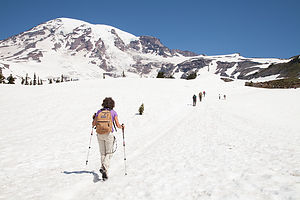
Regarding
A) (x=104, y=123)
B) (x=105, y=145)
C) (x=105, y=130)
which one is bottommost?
(x=105, y=145)

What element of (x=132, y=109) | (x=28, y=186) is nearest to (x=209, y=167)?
(x=28, y=186)

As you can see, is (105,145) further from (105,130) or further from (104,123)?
(104,123)

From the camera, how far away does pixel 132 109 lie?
89.4 feet

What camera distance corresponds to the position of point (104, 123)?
6438 millimetres

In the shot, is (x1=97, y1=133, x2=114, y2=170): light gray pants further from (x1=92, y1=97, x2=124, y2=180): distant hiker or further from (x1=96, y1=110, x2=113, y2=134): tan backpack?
(x1=96, y1=110, x2=113, y2=134): tan backpack

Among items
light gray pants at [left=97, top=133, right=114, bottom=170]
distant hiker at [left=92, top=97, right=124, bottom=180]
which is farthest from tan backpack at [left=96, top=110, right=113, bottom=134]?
light gray pants at [left=97, top=133, right=114, bottom=170]

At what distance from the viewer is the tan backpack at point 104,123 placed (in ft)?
21.1

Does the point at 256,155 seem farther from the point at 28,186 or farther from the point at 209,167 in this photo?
the point at 28,186

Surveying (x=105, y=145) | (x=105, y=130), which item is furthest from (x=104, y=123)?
(x=105, y=145)

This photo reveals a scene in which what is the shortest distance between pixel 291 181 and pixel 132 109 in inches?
922

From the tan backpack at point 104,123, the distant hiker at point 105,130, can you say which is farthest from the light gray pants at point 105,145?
the tan backpack at point 104,123

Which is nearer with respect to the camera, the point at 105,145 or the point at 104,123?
the point at 104,123

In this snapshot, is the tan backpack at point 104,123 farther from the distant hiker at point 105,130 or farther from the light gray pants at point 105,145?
the light gray pants at point 105,145

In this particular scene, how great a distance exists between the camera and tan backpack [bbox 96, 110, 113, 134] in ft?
21.1
